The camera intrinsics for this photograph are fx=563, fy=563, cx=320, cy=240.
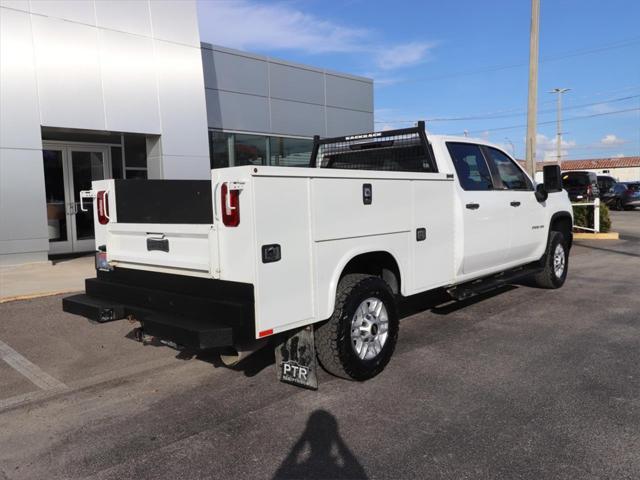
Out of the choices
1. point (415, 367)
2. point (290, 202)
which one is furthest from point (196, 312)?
point (415, 367)

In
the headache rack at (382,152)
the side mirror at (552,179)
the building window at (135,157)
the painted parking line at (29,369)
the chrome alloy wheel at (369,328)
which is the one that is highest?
the building window at (135,157)

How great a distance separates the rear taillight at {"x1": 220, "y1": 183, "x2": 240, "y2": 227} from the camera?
11.8 ft

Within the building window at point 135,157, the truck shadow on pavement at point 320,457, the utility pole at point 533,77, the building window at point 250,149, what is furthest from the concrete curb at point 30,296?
the utility pole at point 533,77

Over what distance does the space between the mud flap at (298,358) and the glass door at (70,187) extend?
10.0 metres

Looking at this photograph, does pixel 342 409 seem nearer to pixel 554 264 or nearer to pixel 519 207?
pixel 519 207

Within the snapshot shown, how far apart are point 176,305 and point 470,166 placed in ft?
12.1

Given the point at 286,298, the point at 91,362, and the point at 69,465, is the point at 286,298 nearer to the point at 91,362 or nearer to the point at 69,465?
the point at 69,465

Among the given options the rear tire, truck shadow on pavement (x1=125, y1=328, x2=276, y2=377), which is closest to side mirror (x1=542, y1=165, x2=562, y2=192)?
the rear tire

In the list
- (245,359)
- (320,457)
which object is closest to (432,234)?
(245,359)

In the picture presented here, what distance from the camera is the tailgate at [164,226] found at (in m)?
3.92

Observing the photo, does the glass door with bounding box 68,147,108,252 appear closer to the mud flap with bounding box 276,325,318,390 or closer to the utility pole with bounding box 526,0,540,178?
the mud flap with bounding box 276,325,318,390

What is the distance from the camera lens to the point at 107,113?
1138 centimetres

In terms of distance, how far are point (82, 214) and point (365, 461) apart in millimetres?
11578

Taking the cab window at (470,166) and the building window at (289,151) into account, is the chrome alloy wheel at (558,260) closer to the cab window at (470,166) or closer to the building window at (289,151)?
the cab window at (470,166)
